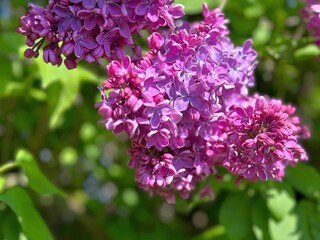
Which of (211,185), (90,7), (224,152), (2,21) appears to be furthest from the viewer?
(2,21)

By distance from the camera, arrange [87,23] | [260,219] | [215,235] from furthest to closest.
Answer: [215,235], [260,219], [87,23]

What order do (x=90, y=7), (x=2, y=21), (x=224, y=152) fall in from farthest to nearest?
(x=2, y=21) < (x=224, y=152) < (x=90, y=7)

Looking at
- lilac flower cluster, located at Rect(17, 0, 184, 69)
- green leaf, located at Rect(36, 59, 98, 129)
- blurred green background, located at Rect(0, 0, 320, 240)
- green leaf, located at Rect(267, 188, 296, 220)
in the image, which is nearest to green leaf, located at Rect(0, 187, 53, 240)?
blurred green background, located at Rect(0, 0, 320, 240)

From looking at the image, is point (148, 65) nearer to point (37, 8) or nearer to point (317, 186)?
point (37, 8)

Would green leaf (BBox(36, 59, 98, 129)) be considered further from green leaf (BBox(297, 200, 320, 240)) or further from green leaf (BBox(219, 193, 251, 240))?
green leaf (BBox(297, 200, 320, 240))

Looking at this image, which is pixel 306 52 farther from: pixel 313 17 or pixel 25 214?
pixel 25 214

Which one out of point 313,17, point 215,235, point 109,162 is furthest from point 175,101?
point 109,162

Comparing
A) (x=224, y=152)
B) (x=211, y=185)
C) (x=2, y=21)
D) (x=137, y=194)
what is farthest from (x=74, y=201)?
(x=224, y=152)
